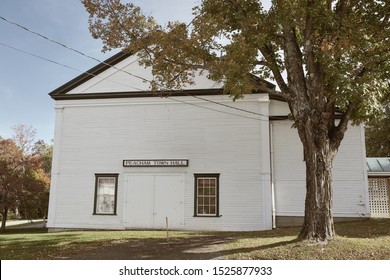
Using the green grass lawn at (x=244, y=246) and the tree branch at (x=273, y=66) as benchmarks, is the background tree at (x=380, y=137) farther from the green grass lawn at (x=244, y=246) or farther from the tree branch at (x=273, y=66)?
the tree branch at (x=273, y=66)

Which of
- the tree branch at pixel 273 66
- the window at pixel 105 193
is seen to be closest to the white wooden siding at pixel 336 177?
the tree branch at pixel 273 66

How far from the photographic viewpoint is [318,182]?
34.0 ft

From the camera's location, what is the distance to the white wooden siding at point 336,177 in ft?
57.1

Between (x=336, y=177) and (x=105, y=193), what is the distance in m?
11.3

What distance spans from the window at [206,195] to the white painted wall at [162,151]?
0.27 meters

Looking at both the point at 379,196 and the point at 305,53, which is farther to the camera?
the point at 379,196

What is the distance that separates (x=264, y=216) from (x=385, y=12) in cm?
973

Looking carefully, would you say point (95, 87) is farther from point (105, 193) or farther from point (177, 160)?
point (177, 160)

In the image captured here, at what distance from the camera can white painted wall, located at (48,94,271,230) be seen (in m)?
17.6

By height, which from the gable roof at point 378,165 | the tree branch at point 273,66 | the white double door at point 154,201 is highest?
the tree branch at point 273,66

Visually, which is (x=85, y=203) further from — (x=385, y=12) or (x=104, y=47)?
(x=385, y=12)

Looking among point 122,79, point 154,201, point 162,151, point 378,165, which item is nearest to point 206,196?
point 154,201

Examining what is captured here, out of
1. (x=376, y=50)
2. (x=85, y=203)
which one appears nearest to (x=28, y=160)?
(x=85, y=203)

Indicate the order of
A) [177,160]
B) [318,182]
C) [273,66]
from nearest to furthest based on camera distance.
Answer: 1. [318,182]
2. [273,66]
3. [177,160]
